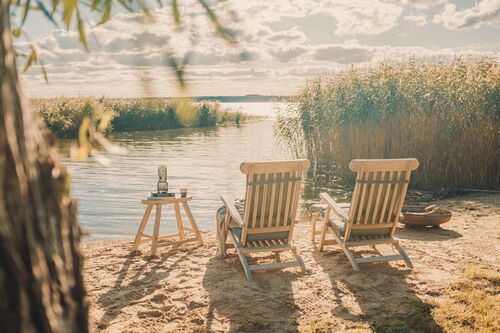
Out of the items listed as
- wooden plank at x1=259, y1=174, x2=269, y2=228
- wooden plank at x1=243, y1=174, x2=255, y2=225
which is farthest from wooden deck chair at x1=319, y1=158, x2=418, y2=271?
wooden plank at x1=243, y1=174, x2=255, y2=225

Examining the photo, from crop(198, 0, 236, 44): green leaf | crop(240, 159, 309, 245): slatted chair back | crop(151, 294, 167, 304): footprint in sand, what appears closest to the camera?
crop(198, 0, 236, 44): green leaf

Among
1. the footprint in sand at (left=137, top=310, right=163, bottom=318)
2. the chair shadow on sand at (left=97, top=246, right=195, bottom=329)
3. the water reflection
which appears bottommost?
the water reflection

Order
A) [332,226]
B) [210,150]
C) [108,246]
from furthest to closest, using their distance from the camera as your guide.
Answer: [210,150], [108,246], [332,226]

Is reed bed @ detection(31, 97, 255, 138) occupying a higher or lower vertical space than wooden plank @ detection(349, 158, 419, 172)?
lower

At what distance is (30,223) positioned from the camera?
3.46ft

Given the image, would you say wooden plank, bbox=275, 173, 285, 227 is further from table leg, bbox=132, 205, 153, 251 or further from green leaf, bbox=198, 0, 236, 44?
green leaf, bbox=198, 0, 236, 44

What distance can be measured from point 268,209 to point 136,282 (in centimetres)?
148

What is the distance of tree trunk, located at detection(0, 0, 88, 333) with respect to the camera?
3.33 ft

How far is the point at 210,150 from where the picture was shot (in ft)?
62.2

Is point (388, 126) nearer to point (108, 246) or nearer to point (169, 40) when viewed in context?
point (108, 246)

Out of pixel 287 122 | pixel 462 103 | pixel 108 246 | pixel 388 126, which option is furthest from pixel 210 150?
pixel 108 246

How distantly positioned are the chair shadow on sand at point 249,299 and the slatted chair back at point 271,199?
391 mm

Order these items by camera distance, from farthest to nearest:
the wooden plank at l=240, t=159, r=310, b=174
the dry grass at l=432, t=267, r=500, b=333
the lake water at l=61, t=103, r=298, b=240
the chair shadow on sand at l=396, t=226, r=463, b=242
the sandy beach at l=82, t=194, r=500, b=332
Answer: the lake water at l=61, t=103, r=298, b=240, the chair shadow on sand at l=396, t=226, r=463, b=242, the wooden plank at l=240, t=159, r=310, b=174, the sandy beach at l=82, t=194, r=500, b=332, the dry grass at l=432, t=267, r=500, b=333

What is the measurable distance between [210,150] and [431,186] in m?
10.7
